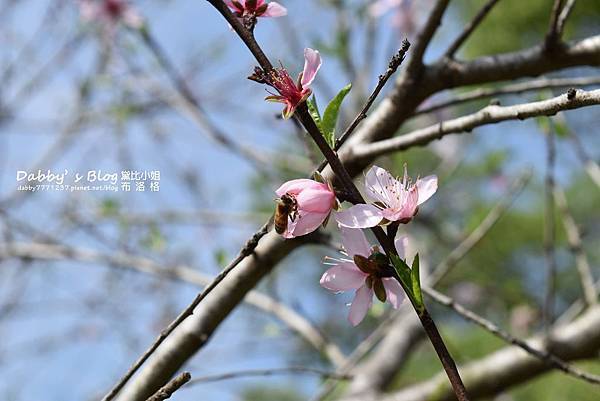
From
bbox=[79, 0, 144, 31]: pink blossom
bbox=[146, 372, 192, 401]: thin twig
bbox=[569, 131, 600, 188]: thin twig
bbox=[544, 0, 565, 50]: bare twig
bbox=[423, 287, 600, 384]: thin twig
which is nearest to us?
bbox=[146, 372, 192, 401]: thin twig

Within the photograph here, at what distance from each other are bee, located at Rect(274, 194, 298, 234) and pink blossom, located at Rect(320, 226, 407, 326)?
0.23 ft

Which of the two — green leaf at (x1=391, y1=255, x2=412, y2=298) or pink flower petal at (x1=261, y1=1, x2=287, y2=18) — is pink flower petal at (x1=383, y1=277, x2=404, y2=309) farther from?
pink flower petal at (x1=261, y1=1, x2=287, y2=18)

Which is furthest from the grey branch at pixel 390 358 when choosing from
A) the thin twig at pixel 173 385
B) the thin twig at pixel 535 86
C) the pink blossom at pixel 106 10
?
the pink blossom at pixel 106 10

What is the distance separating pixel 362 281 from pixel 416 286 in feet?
0.31

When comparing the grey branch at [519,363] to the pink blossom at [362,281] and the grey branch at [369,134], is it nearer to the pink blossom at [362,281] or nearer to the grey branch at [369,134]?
the grey branch at [369,134]

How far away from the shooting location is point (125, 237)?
203cm

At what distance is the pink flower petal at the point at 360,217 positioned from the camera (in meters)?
0.48

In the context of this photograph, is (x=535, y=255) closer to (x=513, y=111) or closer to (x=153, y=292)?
(x=153, y=292)

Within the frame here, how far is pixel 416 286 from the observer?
0.47 metres

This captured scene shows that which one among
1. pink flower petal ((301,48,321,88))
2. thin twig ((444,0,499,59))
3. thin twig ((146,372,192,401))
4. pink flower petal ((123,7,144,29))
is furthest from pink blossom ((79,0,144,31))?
thin twig ((146,372,192,401))

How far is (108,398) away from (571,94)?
1.57 feet

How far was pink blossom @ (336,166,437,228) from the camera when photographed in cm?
48

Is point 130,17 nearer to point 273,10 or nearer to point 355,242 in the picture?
point 273,10

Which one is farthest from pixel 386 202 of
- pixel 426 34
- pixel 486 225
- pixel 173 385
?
pixel 486 225
